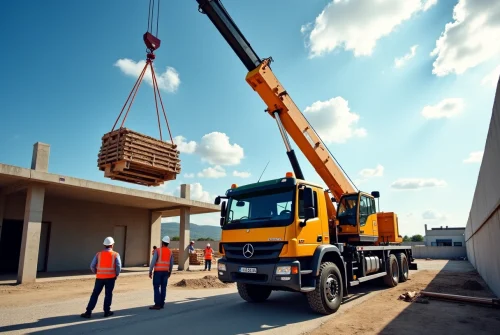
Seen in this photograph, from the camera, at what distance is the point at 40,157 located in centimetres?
1270

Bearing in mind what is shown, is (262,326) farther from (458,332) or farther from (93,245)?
(93,245)

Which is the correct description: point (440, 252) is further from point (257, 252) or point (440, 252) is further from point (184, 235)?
point (257, 252)

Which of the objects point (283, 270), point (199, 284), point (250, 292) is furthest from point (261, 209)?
point (199, 284)

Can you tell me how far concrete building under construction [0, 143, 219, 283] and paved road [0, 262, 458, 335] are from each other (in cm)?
546

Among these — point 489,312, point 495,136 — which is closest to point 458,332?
point 489,312

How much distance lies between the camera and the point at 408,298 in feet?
28.5

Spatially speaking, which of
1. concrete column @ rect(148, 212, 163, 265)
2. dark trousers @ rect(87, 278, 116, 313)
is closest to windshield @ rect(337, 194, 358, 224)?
dark trousers @ rect(87, 278, 116, 313)

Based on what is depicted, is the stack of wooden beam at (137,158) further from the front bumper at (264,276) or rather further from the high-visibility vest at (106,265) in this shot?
the front bumper at (264,276)

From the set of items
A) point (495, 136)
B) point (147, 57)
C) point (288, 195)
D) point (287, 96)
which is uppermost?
point (147, 57)

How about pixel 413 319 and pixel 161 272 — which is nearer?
pixel 413 319

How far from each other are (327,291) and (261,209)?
2286 mm

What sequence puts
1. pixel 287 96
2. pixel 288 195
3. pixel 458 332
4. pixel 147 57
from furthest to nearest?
pixel 287 96 → pixel 147 57 → pixel 288 195 → pixel 458 332

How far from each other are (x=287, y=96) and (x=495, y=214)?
20.2 ft

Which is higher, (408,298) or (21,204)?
(21,204)
